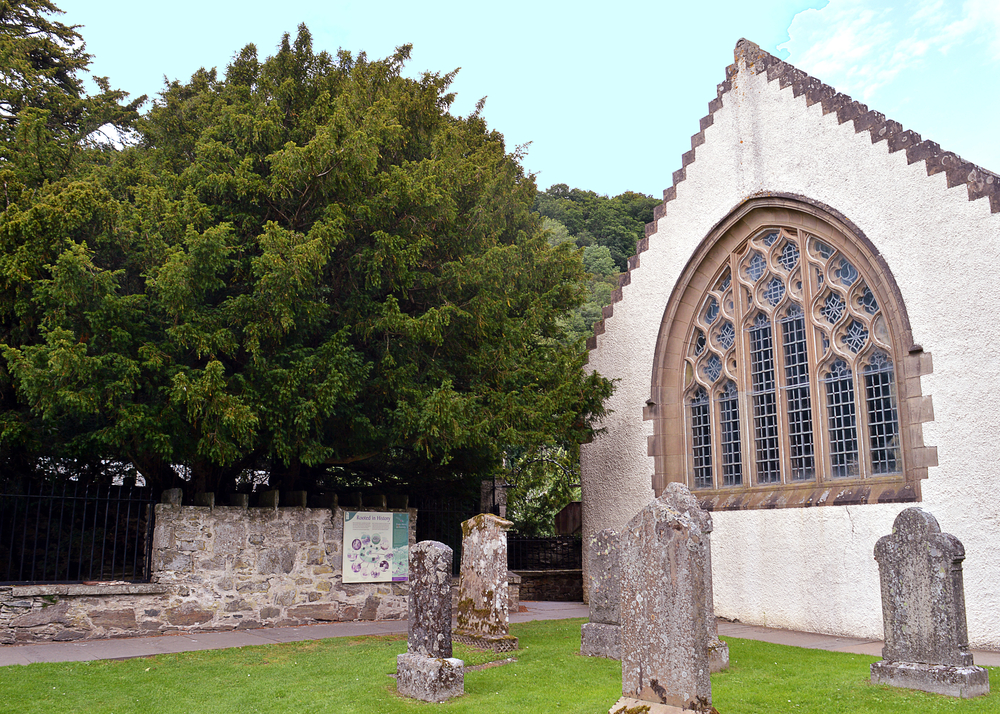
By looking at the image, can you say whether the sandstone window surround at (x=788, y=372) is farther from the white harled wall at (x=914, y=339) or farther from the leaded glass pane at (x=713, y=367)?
the white harled wall at (x=914, y=339)

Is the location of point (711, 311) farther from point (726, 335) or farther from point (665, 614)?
point (665, 614)

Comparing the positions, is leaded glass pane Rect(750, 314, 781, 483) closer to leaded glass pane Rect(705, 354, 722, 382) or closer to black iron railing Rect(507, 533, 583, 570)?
leaded glass pane Rect(705, 354, 722, 382)

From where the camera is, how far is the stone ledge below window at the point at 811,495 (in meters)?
11.0

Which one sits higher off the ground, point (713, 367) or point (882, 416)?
point (713, 367)

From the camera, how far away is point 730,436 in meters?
13.9

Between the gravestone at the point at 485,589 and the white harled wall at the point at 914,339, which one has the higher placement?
the white harled wall at the point at 914,339

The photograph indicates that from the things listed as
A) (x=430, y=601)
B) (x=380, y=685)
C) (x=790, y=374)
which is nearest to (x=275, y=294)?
(x=430, y=601)

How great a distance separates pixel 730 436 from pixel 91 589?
10.1 metres

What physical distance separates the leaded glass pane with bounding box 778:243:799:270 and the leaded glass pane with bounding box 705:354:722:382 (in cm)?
200

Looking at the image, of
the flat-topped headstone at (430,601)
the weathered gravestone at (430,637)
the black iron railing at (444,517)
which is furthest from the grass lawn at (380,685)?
the black iron railing at (444,517)

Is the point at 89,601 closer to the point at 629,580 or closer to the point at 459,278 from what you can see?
the point at 459,278

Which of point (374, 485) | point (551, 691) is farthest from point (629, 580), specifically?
point (374, 485)

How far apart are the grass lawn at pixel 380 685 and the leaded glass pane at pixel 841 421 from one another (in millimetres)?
3207

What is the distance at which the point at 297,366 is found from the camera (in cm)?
1053
